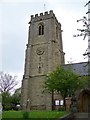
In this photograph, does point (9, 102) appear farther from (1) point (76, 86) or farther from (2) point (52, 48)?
(1) point (76, 86)

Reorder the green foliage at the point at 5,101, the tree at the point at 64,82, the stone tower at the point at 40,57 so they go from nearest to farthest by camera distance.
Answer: the tree at the point at 64,82, the stone tower at the point at 40,57, the green foliage at the point at 5,101

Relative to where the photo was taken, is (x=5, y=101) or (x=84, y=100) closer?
(x=84, y=100)

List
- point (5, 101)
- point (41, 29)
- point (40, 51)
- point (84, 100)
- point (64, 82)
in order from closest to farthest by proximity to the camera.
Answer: point (64, 82), point (84, 100), point (40, 51), point (5, 101), point (41, 29)

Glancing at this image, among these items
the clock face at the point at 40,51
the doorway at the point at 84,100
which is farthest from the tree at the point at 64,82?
the clock face at the point at 40,51

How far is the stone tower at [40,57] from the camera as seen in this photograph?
47.8 meters

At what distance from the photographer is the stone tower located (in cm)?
4778

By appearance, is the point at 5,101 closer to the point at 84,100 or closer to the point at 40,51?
the point at 40,51

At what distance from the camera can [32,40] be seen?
2122 inches

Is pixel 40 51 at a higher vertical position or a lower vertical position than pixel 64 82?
higher

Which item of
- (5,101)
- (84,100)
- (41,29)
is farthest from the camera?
(41,29)

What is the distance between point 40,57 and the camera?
5122cm

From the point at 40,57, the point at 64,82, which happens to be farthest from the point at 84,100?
the point at 40,57

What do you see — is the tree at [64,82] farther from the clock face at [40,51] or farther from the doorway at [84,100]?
the clock face at [40,51]

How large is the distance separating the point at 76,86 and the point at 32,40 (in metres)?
19.7
